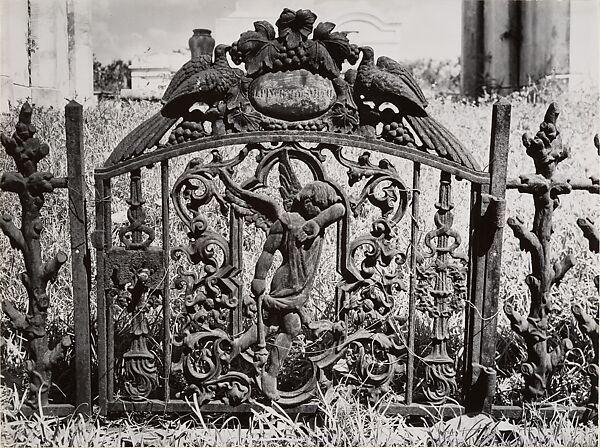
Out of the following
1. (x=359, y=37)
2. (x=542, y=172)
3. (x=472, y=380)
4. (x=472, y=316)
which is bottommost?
(x=472, y=380)

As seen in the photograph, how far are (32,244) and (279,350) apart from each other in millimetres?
1257

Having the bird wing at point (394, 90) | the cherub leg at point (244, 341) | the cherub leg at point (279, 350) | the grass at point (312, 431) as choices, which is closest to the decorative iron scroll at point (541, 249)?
the grass at point (312, 431)

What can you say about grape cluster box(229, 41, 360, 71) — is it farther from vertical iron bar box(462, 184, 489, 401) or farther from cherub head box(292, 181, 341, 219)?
vertical iron bar box(462, 184, 489, 401)

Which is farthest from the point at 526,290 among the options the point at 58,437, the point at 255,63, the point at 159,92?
the point at 159,92

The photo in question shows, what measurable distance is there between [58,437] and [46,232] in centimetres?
286

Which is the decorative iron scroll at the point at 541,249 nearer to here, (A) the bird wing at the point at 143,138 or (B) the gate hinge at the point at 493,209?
(B) the gate hinge at the point at 493,209

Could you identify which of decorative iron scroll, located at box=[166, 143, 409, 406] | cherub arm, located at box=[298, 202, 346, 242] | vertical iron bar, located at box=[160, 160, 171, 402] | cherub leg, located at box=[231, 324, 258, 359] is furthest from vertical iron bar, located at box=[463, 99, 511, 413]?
vertical iron bar, located at box=[160, 160, 171, 402]

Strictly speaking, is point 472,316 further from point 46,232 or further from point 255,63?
point 46,232

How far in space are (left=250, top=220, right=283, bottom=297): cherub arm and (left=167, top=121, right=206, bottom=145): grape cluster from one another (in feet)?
1.76

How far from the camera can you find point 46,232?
591cm

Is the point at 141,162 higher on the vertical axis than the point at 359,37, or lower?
lower

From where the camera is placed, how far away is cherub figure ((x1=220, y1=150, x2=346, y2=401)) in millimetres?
3344

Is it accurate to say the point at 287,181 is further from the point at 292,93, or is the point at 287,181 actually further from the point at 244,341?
the point at 244,341

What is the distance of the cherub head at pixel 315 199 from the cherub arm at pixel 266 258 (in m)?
0.15
